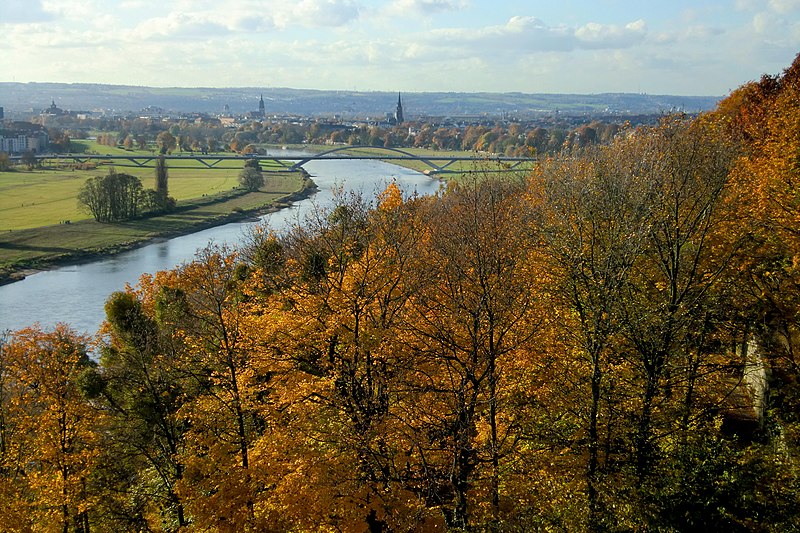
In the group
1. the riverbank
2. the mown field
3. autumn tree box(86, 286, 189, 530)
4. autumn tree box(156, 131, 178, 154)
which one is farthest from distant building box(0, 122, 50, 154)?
autumn tree box(86, 286, 189, 530)

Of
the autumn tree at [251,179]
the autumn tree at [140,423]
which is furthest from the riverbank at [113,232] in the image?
the autumn tree at [140,423]

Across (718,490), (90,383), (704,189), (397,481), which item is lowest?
(90,383)

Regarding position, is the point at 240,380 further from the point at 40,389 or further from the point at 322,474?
the point at 40,389

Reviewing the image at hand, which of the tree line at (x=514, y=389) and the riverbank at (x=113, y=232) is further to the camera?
the riverbank at (x=113, y=232)

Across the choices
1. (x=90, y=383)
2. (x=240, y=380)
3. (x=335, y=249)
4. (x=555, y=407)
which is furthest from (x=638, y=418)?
(x=90, y=383)

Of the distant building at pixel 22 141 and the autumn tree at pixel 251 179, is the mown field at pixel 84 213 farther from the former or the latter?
the distant building at pixel 22 141

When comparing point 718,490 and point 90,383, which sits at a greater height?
point 718,490

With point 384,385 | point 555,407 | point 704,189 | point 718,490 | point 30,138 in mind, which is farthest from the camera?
point 30,138
